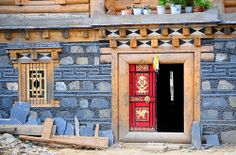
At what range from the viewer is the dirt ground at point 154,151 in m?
10.8

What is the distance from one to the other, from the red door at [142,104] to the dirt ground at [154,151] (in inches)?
22.6

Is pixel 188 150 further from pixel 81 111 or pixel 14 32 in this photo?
pixel 14 32

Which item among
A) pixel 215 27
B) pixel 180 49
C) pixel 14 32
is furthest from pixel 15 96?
pixel 215 27

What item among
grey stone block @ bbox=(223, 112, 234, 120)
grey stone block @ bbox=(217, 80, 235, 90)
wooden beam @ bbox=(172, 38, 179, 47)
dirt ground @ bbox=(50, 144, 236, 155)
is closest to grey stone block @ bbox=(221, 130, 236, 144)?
dirt ground @ bbox=(50, 144, 236, 155)

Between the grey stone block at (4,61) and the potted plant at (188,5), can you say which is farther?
the grey stone block at (4,61)

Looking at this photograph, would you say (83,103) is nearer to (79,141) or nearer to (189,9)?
(79,141)

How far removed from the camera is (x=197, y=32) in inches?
444

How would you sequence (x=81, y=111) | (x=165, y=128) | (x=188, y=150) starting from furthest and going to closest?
1. (x=165, y=128)
2. (x=81, y=111)
3. (x=188, y=150)

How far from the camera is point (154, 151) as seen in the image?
1106cm

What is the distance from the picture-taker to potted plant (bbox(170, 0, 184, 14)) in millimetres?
11305

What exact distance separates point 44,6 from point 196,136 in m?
4.81

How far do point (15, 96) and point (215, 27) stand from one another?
199 inches

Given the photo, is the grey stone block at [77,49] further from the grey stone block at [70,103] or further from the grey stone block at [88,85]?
the grey stone block at [70,103]

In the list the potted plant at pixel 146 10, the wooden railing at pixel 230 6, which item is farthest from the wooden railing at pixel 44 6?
the wooden railing at pixel 230 6
